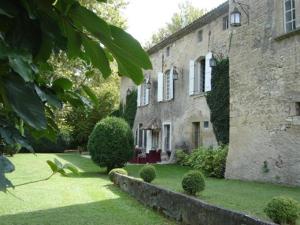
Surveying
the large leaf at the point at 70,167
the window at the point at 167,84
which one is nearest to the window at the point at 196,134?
the window at the point at 167,84

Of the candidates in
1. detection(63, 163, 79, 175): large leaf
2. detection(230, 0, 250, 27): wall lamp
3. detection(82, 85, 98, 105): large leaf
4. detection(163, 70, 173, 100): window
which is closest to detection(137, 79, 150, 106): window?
detection(163, 70, 173, 100): window

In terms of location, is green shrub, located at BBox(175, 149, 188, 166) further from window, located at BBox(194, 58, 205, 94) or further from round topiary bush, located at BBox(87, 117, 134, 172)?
round topiary bush, located at BBox(87, 117, 134, 172)

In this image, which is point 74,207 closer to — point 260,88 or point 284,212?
point 284,212

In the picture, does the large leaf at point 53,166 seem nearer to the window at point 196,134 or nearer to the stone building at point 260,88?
the stone building at point 260,88

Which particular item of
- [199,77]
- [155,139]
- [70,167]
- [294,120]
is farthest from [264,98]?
[155,139]

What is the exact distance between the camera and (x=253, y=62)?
11391 millimetres

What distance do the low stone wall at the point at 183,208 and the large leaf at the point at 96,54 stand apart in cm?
454

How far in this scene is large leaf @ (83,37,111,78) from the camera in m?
0.91

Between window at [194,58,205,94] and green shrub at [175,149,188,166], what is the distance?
2.78 metres

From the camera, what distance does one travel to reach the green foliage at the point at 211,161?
41.4ft

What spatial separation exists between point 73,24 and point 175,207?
23.1 ft

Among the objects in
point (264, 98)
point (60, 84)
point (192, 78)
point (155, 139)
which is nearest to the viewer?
point (60, 84)

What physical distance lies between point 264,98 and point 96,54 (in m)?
10.5

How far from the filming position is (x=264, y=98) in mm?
10930
